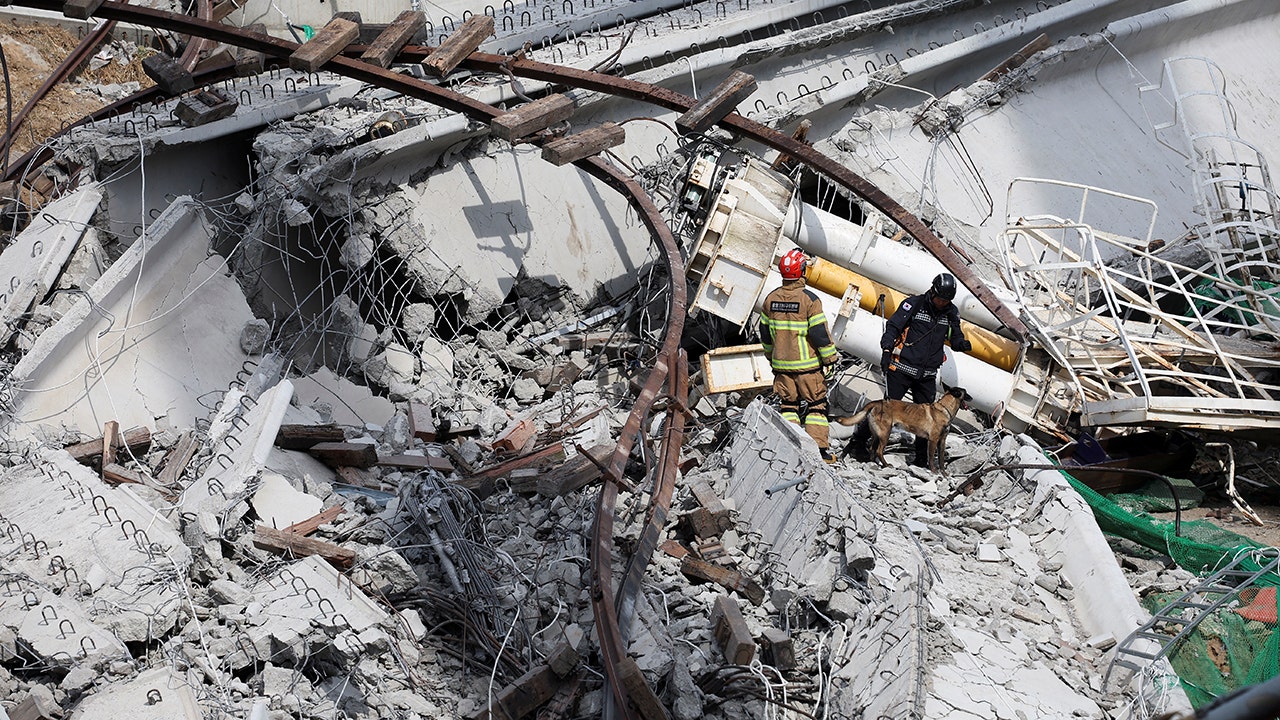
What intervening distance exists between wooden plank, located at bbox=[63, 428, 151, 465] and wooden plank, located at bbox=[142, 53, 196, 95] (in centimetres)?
281

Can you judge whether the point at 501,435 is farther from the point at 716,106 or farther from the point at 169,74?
the point at 169,74

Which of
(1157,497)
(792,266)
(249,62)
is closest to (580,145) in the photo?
(792,266)

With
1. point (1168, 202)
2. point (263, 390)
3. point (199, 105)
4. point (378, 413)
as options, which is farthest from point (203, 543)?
point (1168, 202)

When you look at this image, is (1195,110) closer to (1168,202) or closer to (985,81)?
(1168,202)

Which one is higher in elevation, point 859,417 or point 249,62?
point 249,62

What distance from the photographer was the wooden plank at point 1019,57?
11.1 m

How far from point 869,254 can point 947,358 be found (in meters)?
1.10

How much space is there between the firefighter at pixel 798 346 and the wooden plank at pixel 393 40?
10.7ft

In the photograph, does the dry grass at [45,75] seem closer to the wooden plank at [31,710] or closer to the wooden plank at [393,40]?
the wooden plank at [393,40]

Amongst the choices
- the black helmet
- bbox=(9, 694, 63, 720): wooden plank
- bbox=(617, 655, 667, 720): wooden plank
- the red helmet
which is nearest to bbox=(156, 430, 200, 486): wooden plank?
Answer: bbox=(9, 694, 63, 720): wooden plank

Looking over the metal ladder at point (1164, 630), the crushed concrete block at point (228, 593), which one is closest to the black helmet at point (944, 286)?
the metal ladder at point (1164, 630)

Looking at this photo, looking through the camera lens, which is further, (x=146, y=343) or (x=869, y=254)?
(x=869, y=254)

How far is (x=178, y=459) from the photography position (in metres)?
6.94

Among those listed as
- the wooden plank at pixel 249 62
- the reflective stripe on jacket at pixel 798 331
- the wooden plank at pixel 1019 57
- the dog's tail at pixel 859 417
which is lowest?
the dog's tail at pixel 859 417
